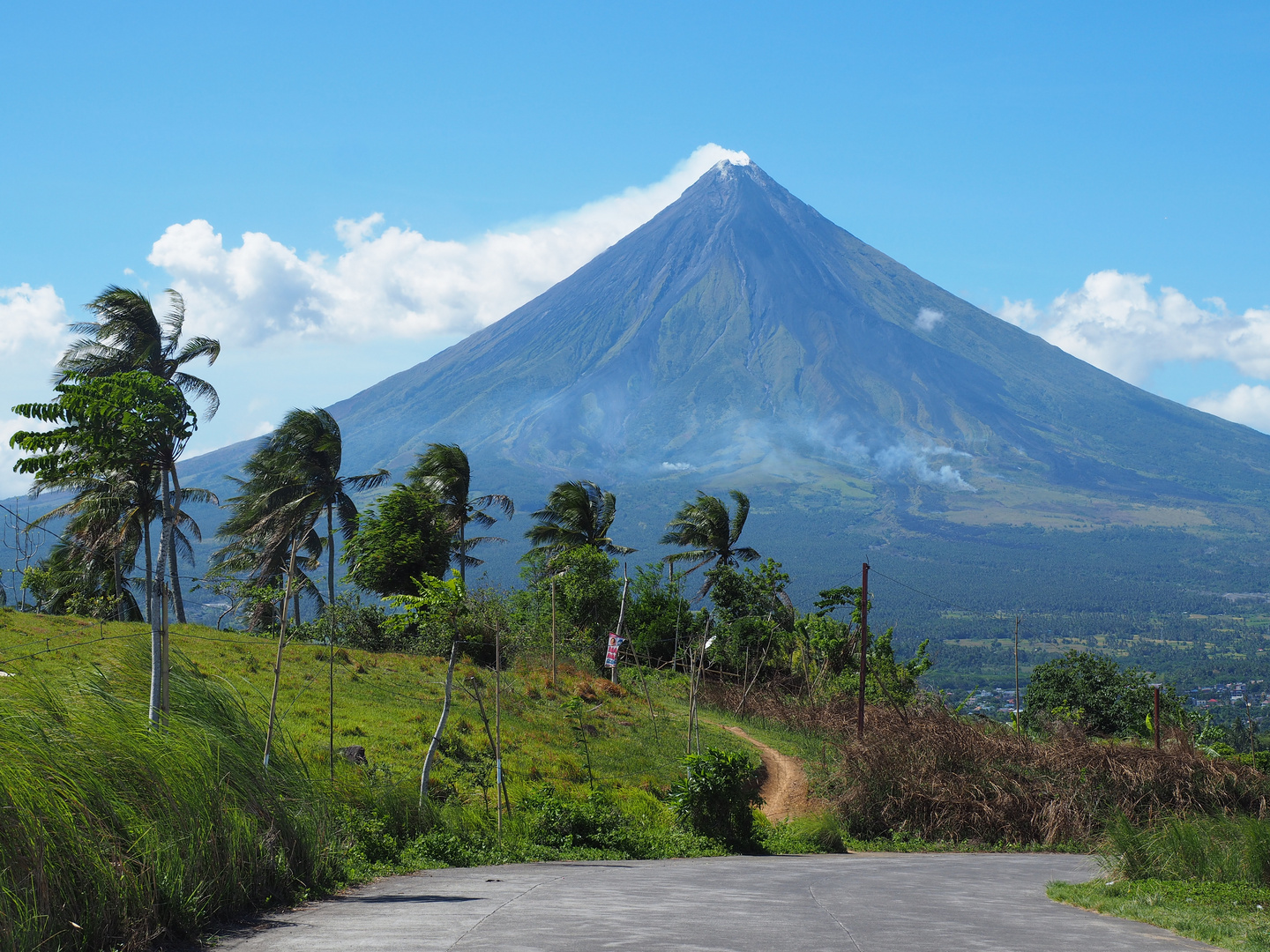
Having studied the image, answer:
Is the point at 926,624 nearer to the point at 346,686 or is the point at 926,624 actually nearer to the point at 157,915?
the point at 346,686

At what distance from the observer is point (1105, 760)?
2412 centimetres

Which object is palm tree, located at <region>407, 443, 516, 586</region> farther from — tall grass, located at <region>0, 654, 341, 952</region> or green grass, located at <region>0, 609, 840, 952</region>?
tall grass, located at <region>0, 654, 341, 952</region>

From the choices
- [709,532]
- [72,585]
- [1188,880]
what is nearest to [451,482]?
[72,585]

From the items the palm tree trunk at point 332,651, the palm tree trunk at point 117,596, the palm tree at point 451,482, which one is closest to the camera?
the palm tree trunk at point 332,651

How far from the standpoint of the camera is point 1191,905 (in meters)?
10.6

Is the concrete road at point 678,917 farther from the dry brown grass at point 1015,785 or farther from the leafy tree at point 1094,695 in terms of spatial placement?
the leafy tree at point 1094,695

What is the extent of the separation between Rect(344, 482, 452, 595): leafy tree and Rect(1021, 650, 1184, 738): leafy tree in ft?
76.0

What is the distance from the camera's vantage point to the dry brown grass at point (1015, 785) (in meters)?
23.9

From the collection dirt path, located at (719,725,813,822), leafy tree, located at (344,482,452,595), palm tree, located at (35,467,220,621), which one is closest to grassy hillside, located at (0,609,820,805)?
dirt path, located at (719,725,813,822)

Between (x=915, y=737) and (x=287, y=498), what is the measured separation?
26216mm

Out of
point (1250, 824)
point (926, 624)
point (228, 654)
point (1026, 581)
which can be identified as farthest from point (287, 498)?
point (1026, 581)

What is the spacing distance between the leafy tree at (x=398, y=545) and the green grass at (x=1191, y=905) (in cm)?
2945

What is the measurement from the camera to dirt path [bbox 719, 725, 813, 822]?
25.0 meters

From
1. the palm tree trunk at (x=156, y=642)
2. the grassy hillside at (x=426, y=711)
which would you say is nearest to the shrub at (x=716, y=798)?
the grassy hillside at (x=426, y=711)
